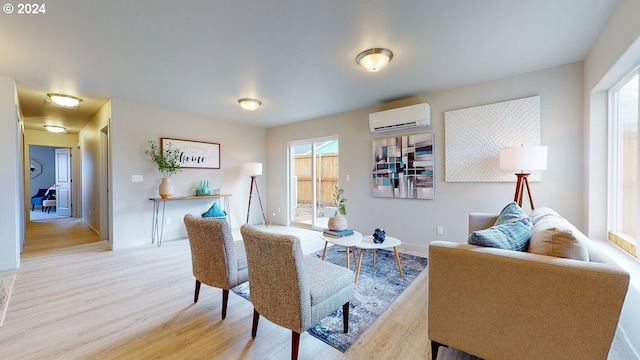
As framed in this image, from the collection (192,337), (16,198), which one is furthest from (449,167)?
(16,198)

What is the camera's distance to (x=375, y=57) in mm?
2459

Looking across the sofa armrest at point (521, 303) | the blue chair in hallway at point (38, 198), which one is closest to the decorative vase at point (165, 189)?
the sofa armrest at point (521, 303)

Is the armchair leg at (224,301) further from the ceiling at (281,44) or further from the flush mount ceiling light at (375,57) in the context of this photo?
the flush mount ceiling light at (375,57)

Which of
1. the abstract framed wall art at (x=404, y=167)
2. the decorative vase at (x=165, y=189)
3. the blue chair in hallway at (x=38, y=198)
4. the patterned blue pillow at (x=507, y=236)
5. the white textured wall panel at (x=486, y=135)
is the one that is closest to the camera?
the patterned blue pillow at (x=507, y=236)

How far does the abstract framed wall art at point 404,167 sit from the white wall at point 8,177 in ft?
15.8

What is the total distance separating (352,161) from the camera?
15.1 feet

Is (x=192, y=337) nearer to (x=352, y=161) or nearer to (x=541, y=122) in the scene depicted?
(x=352, y=161)

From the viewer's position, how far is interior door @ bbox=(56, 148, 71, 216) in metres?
7.05

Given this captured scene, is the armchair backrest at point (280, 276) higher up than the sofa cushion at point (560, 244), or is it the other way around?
the sofa cushion at point (560, 244)

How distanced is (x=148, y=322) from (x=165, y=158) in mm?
3067

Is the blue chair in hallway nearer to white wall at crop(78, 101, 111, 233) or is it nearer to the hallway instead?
the hallway

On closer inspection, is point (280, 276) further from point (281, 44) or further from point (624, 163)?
point (624, 163)

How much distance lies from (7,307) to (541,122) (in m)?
5.66

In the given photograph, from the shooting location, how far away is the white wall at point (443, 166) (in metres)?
2.83
